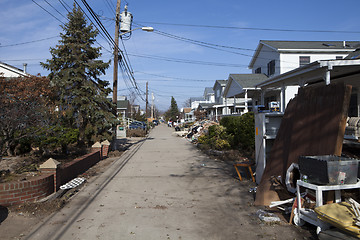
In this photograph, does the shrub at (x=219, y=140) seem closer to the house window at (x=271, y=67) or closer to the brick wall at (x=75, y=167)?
the brick wall at (x=75, y=167)

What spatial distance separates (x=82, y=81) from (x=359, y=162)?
1393cm

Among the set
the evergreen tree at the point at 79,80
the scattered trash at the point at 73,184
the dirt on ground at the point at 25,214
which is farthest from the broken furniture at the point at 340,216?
the evergreen tree at the point at 79,80

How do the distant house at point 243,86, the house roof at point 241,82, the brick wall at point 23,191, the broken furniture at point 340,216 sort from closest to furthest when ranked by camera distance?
1. the broken furniture at point 340,216
2. the brick wall at point 23,191
3. the distant house at point 243,86
4. the house roof at point 241,82

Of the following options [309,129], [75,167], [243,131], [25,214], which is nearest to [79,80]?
[75,167]

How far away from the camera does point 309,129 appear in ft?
18.1

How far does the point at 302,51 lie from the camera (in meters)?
23.3

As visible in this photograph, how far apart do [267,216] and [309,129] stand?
1893 millimetres

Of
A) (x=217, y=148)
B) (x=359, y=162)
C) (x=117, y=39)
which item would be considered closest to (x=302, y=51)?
(x=217, y=148)

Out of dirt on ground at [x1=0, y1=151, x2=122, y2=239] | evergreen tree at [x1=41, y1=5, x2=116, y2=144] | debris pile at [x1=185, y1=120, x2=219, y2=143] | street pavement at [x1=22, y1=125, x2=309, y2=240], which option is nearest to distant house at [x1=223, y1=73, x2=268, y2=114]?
debris pile at [x1=185, y1=120, x2=219, y2=143]

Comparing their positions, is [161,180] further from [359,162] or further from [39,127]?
[359,162]

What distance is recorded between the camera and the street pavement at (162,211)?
458 cm

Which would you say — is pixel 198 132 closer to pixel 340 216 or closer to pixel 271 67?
pixel 271 67

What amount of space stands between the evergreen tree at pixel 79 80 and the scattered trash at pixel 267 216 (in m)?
11.6

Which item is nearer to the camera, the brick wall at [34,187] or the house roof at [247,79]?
the brick wall at [34,187]
